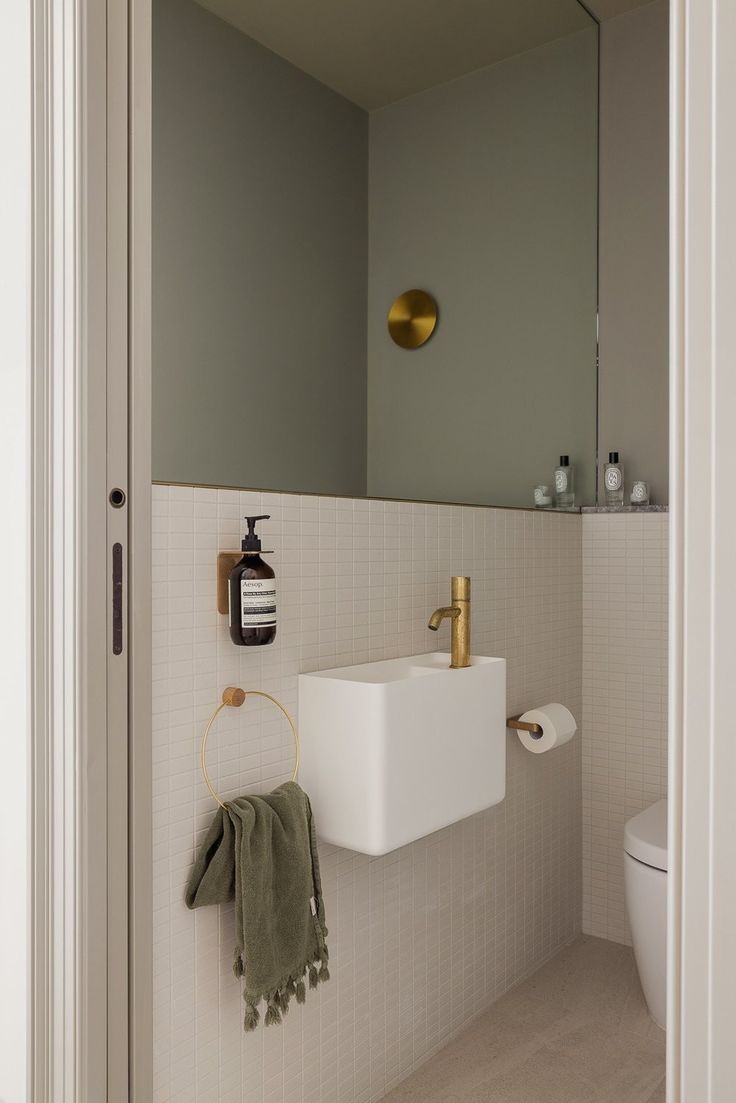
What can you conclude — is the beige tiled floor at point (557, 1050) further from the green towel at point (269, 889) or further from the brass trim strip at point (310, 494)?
the brass trim strip at point (310, 494)

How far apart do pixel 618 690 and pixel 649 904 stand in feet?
2.18

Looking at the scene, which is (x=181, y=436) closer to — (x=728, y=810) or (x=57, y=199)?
(x=57, y=199)

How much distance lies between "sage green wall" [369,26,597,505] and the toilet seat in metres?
0.89

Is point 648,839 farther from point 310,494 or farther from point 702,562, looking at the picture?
point 702,562

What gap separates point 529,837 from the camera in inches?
84.2

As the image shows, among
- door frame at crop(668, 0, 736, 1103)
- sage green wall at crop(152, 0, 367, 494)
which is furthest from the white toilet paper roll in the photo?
door frame at crop(668, 0, 736, 1103)

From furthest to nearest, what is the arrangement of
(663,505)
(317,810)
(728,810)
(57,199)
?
(663,505), (317,810), (57,199), (728,810)

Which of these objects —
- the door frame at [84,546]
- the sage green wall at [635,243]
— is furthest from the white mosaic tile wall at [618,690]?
the door frame at [84,546]

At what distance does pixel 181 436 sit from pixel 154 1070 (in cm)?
105

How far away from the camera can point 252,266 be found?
1897 millimetres

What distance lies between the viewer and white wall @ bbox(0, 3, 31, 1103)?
3.66 ft

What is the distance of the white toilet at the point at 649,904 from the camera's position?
69.6 inches

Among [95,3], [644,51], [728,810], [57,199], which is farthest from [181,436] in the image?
[644,51]

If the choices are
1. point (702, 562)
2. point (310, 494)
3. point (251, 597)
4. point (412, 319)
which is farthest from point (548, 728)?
point (702, 562)
